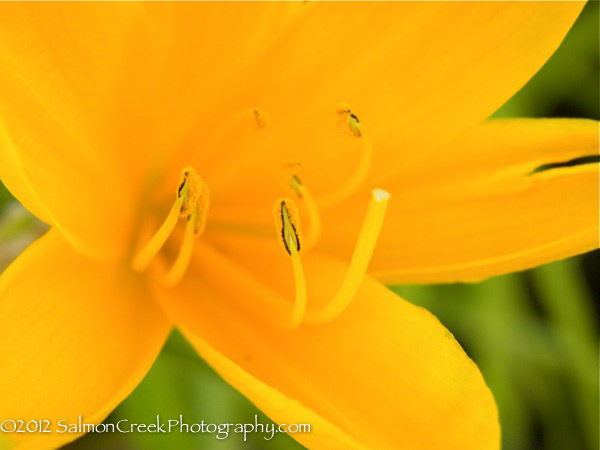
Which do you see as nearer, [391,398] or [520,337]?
[391,398]

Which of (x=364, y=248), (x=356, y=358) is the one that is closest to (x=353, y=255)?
(x=364, y=248)

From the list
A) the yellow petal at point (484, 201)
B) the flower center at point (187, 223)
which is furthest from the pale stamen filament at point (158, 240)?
the yellow petal at point (484, 201)

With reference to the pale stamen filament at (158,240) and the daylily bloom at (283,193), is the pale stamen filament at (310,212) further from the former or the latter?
the pale stamen filament at (158,240)

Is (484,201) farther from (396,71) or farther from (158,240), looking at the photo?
(158,240)

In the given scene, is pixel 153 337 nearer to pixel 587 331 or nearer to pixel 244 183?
pixel 244 183

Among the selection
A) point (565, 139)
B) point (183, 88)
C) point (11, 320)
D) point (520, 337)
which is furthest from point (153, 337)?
point (520, 337)

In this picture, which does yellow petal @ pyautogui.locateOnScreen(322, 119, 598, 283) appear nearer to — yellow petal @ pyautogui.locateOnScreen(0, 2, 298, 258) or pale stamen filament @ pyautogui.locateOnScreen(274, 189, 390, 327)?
pale stamen filament @ pyautogui.locateOnScreen(274, 189, 390, 327)
